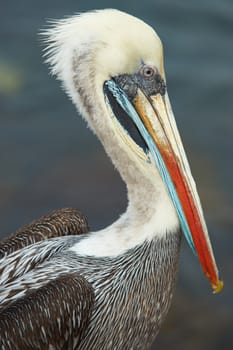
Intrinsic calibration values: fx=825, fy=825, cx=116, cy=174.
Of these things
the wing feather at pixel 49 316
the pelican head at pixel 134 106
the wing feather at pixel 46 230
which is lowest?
the wing feather at pixel 49 316

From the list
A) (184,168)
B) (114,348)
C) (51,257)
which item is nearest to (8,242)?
(51,257)

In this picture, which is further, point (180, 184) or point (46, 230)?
point (46, 230)

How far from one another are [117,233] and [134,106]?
24.0 inches

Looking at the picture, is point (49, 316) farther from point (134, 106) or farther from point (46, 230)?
point (134, 106)

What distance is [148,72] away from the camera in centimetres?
372

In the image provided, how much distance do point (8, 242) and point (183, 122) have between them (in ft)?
8.53

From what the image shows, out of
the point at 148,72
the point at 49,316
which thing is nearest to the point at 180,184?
the point at 148,72

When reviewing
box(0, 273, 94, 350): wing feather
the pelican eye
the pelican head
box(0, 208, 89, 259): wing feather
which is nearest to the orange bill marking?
the pelican head

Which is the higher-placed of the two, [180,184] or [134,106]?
[134,106]

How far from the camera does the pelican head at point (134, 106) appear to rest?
3.67 m

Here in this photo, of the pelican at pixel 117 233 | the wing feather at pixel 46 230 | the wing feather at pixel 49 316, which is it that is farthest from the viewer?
the wing feather at pixel 46 230

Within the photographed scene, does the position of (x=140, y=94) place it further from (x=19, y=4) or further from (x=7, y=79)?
(x=19, y=4)

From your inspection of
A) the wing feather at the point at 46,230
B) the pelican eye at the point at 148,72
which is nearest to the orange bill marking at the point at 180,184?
the pelican eye at the point at 148,72

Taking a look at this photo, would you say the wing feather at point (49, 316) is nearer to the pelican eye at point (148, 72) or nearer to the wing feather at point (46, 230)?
the wing feather at point (46, 230)
